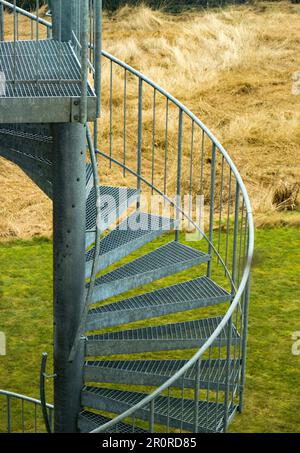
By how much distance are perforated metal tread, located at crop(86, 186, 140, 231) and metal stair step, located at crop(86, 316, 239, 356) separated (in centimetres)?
76

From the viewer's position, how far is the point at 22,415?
612cm

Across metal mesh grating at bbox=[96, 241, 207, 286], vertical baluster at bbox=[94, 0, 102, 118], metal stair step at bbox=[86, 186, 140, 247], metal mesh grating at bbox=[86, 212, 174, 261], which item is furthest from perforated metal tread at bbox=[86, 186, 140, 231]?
vertical baluster at bbox=[94, 0, 102, 118]

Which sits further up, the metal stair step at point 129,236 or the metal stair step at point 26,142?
the metal stair step at point 26,142

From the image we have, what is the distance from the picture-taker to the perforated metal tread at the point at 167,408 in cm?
555

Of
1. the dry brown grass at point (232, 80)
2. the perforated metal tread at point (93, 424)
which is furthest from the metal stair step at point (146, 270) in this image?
the dry brown grass at point (232, 80)

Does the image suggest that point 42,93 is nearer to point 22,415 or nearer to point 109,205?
point 109,205

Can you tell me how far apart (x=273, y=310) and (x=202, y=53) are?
8.62 meters

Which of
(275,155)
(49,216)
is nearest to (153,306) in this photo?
(49,216)

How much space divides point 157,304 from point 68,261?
3.01 ft

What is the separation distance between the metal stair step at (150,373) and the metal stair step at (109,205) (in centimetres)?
87

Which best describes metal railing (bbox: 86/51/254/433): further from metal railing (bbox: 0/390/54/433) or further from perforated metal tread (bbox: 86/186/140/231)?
metal railing (bbox: 0/390/54/433)

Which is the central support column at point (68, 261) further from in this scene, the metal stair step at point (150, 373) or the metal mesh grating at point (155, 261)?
the metal mesh grating at point (155, 261)

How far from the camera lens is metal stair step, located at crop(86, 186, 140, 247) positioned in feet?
Answer: 20.1
